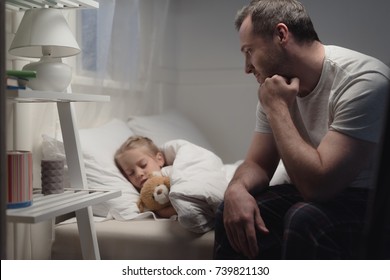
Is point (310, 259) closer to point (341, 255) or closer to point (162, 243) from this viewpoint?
point (341, 255)

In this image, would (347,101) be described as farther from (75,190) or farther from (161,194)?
(75,190)

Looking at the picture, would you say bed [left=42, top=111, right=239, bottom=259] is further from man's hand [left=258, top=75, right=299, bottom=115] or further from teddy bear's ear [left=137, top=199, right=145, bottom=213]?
man's hand [left=258, top=75, right=299, bottom=115]

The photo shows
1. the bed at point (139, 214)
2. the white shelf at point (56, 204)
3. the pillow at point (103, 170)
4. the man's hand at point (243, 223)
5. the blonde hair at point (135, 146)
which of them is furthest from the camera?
the blonde hair at point (135, 146)

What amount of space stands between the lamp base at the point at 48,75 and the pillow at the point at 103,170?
23 centimetres

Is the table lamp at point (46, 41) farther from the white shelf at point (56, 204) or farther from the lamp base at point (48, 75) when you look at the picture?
the white shelf at point (56, 204)

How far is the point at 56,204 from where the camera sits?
2.45 feet

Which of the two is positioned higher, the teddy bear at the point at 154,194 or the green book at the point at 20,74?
the green book at the point at 20,74

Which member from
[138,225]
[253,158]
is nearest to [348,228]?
[253,158]

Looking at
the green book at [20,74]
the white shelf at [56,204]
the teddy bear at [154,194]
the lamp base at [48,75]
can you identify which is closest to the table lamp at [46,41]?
the lamp base at [48,75]

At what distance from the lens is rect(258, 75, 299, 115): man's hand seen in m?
0.79

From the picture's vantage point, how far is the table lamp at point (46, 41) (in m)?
0.79

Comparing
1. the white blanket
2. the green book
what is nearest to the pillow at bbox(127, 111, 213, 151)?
the white blanket

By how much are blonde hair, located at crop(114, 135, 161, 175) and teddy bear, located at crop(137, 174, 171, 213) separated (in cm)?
12

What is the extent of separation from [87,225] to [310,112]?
1.67 feet
